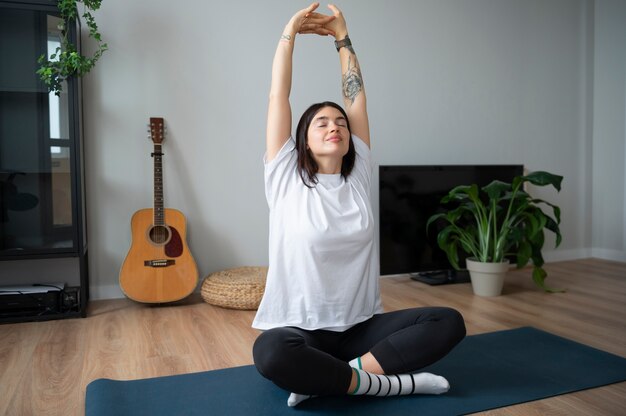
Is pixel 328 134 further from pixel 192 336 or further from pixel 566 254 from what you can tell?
pixel 566 254

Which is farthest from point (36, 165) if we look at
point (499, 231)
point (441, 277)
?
point (499, 231)

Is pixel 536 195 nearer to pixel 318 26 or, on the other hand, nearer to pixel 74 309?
pixel 318 26

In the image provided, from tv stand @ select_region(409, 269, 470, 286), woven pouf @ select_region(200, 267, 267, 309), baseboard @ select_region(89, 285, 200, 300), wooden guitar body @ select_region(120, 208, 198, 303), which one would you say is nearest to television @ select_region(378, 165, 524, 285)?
tv stand @ select_region(409, 269, 470, 286)

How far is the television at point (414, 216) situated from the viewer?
339cm

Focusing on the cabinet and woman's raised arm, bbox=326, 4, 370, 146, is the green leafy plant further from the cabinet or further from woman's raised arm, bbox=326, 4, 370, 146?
woman's raised arm, bbox=326, 4, 370, 146

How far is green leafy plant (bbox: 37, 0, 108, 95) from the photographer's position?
8.50ft

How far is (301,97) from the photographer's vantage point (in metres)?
3.41

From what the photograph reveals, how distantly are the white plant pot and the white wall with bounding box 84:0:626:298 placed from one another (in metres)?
0.84

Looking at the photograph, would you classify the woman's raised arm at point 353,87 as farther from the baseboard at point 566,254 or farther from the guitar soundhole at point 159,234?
the baseboard at point 566,254

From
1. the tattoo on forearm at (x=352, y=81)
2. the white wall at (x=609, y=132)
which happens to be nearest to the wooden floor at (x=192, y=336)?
the white wall at (x=609, y=132)

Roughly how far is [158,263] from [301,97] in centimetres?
136

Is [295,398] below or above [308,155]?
below

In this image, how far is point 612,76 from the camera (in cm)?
428

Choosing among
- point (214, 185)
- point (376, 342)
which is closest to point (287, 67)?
point (376, 342)
